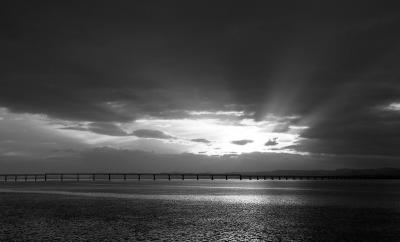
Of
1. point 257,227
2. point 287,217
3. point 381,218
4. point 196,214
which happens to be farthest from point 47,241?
point 381,218

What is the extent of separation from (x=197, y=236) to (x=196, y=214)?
50.0 feet

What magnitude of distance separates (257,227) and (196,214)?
1136 cm

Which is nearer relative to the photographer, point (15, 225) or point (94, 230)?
point (94, 230)

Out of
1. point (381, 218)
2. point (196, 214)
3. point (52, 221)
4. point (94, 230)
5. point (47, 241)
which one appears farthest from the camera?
point (196, 214)

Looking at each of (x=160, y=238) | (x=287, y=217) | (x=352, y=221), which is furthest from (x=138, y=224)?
(x=352, y=221)

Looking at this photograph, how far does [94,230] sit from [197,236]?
330 inches

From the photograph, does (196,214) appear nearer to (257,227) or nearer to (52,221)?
(257,227)

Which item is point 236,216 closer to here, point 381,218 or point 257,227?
point 257,227

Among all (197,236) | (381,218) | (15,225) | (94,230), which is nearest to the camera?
(197,236)

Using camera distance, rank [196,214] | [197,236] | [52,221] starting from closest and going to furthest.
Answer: [197,236] → [52,221] → [196,214]

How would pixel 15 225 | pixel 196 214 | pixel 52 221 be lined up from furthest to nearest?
pixel 196 214
pixel 52 221
pixel 15 225

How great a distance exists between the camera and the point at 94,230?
30.7 meters

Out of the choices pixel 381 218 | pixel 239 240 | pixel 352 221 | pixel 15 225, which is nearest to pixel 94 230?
pixel 15 225

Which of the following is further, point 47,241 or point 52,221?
point 52,221
